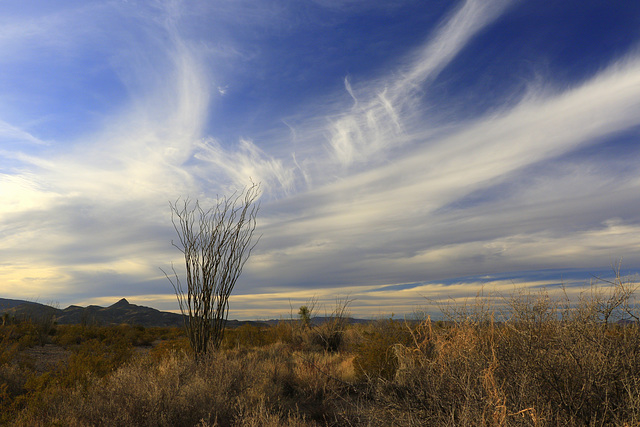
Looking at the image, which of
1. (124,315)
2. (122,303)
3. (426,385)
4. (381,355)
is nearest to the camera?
(426,385)

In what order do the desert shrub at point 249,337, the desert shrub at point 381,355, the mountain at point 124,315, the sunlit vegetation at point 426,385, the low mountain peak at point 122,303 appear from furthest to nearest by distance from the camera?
the low mountain peak at point 122,303
the mountain at point 124,315
the desert shrub at point 249,337
the desert shrub at point 381,355
the sunlit vegetation at point 426,385

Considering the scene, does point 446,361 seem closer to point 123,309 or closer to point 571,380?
point 571,380

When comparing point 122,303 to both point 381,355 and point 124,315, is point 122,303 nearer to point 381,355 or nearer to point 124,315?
point 124,315

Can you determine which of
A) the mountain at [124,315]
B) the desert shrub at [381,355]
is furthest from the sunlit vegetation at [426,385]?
the mountain at [124,315]

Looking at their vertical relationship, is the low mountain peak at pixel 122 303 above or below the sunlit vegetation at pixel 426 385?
above

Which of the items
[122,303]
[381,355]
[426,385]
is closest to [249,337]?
[381,355]

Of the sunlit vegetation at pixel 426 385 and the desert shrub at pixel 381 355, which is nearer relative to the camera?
the sunlit vegetation at pixel 426 385

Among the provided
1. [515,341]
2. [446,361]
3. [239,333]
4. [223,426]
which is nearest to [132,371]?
[223,426]

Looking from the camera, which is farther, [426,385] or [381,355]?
[381,355]

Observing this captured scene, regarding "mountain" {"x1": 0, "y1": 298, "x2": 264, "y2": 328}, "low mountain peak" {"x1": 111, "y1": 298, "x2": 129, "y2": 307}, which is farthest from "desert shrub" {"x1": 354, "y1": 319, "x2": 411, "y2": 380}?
"low mountain peak" {"x1": 111, "y1": 298, "x2": 129, "y2": 307}

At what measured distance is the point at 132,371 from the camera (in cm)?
668

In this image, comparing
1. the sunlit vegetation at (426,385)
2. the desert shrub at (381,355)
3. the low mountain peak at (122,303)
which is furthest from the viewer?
the low mountain peak at (122,303)

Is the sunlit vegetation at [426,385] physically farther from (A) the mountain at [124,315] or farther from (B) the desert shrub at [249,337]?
(A) the mountain at [124,315]

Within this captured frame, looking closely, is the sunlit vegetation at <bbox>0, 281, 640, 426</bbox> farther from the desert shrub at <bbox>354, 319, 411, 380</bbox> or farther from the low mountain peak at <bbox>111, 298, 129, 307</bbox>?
the low mountain peak at <bbox>111, 298, 129, 307</bbox>
